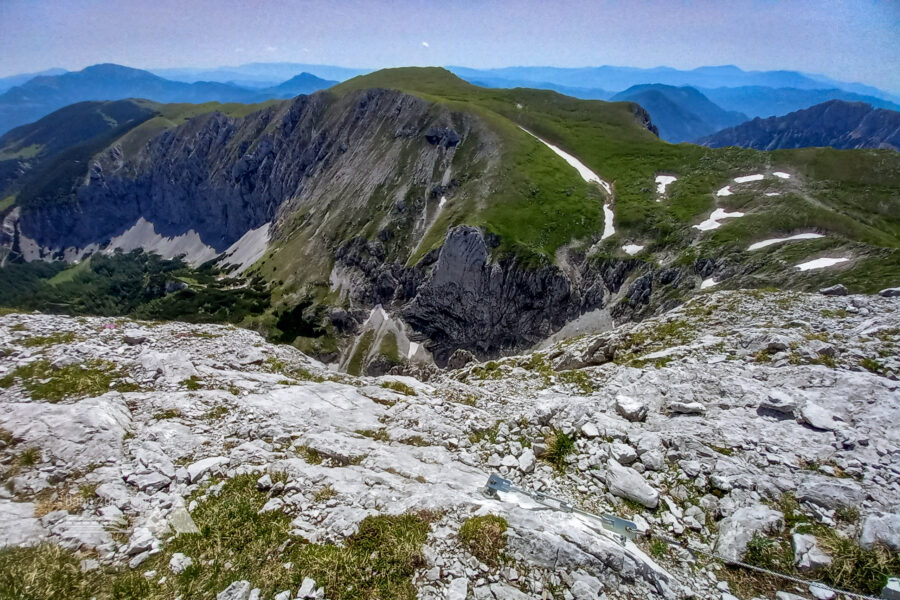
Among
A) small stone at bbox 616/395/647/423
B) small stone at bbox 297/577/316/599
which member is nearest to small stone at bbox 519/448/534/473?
small stone at bbox 616/395/647/423

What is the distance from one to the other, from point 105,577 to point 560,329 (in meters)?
107

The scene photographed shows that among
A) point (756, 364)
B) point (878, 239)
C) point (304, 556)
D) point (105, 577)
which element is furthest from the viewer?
point (878, 239)

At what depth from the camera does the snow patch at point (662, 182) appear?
4814 inches

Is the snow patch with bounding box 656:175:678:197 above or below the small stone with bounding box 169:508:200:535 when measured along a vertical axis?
above

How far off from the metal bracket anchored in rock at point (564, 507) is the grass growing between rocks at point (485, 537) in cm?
145

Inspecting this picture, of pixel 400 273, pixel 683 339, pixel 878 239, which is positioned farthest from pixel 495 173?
pixel 683 339

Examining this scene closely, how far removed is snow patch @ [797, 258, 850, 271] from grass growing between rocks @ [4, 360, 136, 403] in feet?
269

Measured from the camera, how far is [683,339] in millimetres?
22312

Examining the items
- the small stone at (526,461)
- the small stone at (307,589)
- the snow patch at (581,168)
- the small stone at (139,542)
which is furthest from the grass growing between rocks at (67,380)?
the snow patch at (581,168)

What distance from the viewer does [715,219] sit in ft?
310

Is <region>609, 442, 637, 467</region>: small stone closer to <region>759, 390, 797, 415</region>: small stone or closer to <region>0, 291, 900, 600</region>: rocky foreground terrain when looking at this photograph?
<region>0, 291, 900, 600</region>: rocky foreground terrain

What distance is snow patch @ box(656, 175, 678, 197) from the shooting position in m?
122

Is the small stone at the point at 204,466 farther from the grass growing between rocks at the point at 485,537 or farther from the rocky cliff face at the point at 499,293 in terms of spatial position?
the rocky cliff face at the point at 499,293

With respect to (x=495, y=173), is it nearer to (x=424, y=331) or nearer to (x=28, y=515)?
Result: (x=424, y=331)
